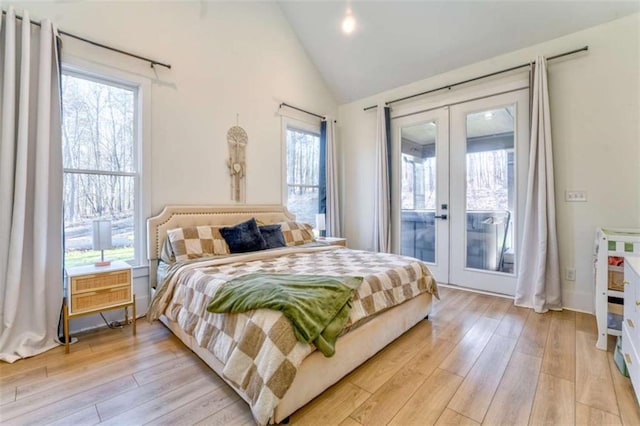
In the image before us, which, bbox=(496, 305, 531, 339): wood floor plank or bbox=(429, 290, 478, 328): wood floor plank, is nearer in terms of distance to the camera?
bbox=(496, 305, 531, 339): wood floor plank

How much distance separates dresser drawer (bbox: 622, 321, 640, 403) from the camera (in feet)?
4.85

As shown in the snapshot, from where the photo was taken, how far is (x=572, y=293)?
295cm

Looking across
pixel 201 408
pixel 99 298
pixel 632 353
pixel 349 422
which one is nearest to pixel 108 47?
pixel 99 298

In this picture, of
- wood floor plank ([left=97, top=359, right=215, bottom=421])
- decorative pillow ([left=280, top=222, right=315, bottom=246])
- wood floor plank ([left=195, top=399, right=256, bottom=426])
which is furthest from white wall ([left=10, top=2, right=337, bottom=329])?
wood floor plank ([left=195, top=399, right=256, bottom=426])

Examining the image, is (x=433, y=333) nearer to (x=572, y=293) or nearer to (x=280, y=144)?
(x=572, y=293)

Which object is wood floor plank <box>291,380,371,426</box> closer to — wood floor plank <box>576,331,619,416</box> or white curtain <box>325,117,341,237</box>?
wood floor plank <box>576,331,619,416</box>

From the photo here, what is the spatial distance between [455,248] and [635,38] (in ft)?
8.64

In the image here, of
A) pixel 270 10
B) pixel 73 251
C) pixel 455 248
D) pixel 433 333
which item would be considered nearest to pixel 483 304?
pixel 455 248

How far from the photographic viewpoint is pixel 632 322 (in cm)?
165

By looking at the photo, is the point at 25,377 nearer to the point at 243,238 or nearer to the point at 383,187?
the point at 243,238

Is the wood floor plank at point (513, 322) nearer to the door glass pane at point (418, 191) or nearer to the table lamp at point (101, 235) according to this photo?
the door glass pane at point (418, 191)

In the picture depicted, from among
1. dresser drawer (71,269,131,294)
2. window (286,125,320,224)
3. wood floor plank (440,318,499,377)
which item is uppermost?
window (286,125,320,224)

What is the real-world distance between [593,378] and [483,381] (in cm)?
69

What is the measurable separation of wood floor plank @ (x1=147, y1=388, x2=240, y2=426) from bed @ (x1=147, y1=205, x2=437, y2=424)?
0.09 meters
